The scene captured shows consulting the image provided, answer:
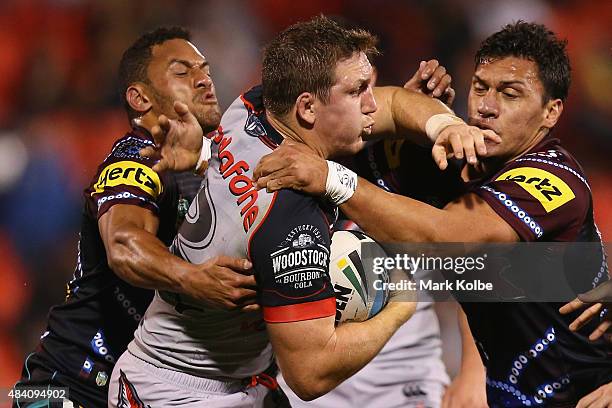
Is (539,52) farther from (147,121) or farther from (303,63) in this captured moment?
(147,121)

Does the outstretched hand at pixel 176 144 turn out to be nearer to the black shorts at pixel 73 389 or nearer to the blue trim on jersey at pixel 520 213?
the blue trim on jersey at pixel 520 213

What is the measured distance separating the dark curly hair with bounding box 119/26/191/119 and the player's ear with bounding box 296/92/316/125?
145 cm

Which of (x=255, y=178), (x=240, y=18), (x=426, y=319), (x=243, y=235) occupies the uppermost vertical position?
(x=240, y=18)

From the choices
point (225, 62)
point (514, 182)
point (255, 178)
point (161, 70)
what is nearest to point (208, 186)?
point (255, 178)

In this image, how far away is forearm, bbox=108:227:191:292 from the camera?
2.69 m

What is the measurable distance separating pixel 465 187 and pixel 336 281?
0.81 metres

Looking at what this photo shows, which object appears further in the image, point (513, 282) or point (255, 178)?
point (513, 282)

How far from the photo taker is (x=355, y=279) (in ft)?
9.23

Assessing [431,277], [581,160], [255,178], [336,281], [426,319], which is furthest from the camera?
[581,160]

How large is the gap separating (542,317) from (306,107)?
1.18m

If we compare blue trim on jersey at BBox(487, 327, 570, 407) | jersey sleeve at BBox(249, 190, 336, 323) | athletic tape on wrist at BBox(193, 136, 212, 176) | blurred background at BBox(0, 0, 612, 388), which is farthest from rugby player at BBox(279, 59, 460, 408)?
jersey sleeve at BBox(249, 190, 336, 323)

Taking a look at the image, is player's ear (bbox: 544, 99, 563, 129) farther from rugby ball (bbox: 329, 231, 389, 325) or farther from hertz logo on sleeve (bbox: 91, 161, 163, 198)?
hertz logo on sleeve (bbox: 91, 161, 163, 198)

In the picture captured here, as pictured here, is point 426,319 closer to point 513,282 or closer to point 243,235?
point 513,282

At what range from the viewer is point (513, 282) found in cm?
315
